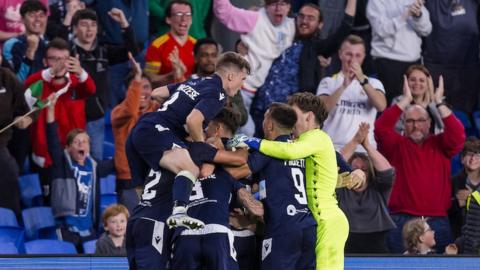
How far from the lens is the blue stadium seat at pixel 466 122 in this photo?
1642cm

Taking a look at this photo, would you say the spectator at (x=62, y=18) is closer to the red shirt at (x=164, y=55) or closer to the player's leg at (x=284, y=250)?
the red shirt at (x=164, y=55)

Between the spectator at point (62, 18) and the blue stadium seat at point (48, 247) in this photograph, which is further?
the spectator at point (62, 18)

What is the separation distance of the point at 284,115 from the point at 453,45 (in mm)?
5471

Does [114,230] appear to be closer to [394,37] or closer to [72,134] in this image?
[72,134]

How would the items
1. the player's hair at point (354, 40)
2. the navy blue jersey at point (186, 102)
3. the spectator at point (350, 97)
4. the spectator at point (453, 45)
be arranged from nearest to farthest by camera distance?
the navy blue jersey at point (186, 102), the spectator at point (350, 97), the player's hair at point (354, 40), the spectator at point (453, 45)

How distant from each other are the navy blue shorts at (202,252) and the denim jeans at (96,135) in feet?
15.4

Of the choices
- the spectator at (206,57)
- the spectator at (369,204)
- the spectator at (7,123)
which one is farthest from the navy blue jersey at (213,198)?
the spectator at (7,123)

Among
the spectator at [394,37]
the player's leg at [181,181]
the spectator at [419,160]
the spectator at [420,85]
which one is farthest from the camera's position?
the spectator at [394,37]

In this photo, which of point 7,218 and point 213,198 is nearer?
point 213,198

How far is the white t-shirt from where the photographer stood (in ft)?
49.1

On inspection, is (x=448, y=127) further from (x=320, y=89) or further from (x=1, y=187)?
(x=1, y=187)

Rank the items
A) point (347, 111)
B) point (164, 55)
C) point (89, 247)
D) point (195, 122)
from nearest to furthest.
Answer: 1. point (195, 122)
2. point (89, 247)
3. point (347, 111)
4. point (164, 55)

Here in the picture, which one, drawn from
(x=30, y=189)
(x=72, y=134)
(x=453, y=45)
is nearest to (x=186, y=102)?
(x=72, y=134)

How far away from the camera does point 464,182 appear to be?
1492 centimetres
